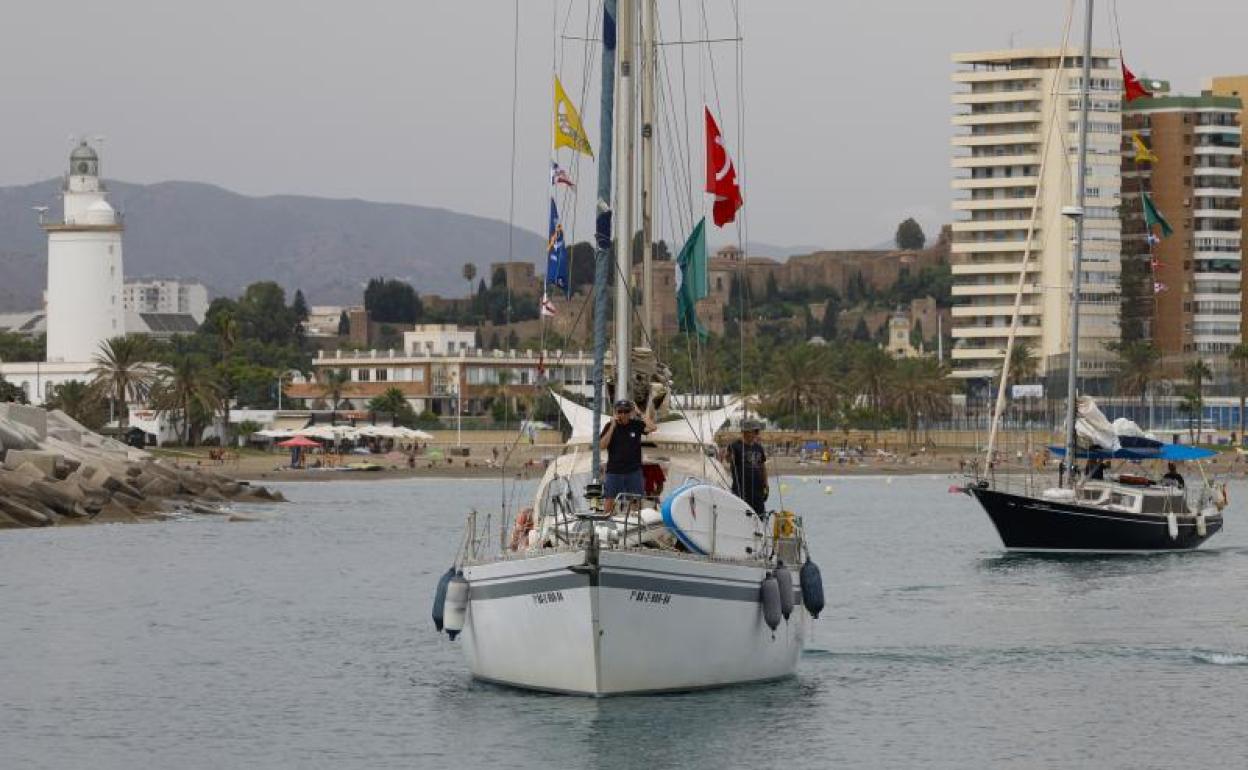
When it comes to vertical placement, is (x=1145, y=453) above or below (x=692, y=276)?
below

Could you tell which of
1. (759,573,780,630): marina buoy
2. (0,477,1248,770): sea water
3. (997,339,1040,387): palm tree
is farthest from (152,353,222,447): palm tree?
(759,573,780,630): marina buoy

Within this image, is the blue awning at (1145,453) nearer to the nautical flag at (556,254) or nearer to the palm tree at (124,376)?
the nautical flag at (556,254)

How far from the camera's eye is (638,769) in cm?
2661

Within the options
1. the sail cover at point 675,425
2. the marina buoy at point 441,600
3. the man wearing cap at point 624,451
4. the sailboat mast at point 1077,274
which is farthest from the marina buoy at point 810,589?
the sailboat mast at point 1077,274

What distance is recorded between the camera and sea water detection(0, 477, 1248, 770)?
92.4 feet

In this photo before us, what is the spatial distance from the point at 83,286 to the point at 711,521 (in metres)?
155

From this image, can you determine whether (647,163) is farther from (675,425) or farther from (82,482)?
(82,482)

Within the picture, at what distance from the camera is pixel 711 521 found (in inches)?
1108

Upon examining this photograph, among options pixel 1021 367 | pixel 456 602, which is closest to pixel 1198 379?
pixel 1021 367

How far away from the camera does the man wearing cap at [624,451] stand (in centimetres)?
2830

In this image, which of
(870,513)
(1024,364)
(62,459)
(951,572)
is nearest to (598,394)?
(951,572)

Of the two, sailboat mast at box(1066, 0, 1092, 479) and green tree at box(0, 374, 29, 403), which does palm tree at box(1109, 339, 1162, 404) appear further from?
sailboat mast at box(1066, 0, 1092, 479)

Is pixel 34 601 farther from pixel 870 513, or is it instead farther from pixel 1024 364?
pixel 1024 364

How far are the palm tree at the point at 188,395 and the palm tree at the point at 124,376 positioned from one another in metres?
1.53
